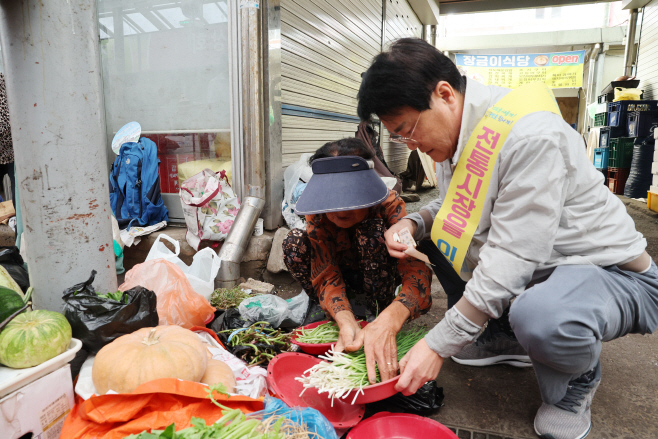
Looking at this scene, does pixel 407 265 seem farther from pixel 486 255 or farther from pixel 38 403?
pixel 38 403

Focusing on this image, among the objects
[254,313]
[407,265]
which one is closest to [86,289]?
[254,313]

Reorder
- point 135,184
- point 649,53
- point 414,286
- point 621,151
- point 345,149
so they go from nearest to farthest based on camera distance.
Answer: point 414,286 → point 345,149 → point 135,184 → point 621,151 → point 649,53

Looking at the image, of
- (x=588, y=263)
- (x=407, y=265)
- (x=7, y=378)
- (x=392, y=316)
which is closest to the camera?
(x=7, y=378)

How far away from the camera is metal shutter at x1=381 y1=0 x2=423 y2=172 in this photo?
9133mm

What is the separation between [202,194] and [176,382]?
265cm

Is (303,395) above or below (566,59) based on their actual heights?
below

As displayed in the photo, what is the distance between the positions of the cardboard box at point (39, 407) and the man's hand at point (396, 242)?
1474 millimetres

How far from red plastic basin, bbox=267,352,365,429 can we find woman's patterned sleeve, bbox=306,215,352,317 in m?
0.36

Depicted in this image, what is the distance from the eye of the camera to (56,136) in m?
1.90

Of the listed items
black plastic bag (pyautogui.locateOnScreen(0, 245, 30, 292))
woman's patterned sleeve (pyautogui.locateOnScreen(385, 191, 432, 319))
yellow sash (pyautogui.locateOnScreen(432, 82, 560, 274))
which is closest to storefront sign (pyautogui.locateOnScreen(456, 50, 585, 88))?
woman's patterned sleeve (pyautogui.locateOnScreen(385, 191, 432, 319))

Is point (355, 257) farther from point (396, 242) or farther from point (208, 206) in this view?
point (208, 206)

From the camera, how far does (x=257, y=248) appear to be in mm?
4078

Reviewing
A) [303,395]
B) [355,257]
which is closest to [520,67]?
[355,257]

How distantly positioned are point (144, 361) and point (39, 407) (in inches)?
14.5
